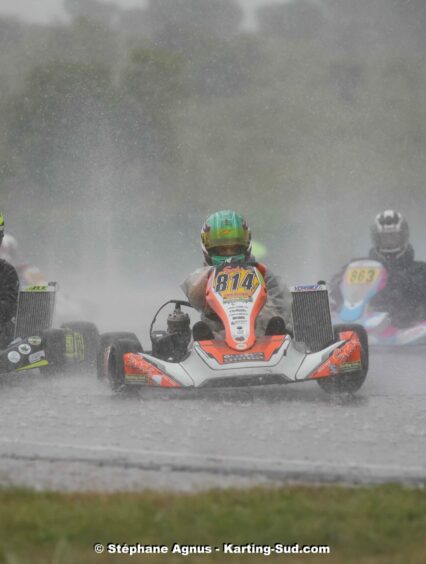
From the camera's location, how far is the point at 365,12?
143 ft

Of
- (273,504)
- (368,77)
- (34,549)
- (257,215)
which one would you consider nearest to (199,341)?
(273,504)

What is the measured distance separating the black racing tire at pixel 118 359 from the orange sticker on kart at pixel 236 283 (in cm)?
71

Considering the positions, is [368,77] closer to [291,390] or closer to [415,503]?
[291,390]

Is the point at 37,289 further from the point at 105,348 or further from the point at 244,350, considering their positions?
the point at 244,350

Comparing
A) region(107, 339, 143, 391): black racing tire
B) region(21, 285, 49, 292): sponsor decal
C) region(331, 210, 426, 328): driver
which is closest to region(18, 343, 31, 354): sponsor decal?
region(21, 285, 49, 292): sponsor decal

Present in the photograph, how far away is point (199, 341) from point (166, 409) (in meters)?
0.90

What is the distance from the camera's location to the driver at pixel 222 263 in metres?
9.50

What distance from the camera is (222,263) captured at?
9.46 meters

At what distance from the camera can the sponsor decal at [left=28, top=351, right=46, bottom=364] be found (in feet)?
33.7

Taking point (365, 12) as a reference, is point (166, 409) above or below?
below


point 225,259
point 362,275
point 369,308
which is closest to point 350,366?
point 225,259

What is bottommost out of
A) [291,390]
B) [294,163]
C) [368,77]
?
[291,390]

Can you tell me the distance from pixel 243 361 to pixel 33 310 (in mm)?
2755

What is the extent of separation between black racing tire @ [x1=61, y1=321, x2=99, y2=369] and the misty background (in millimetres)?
26111
